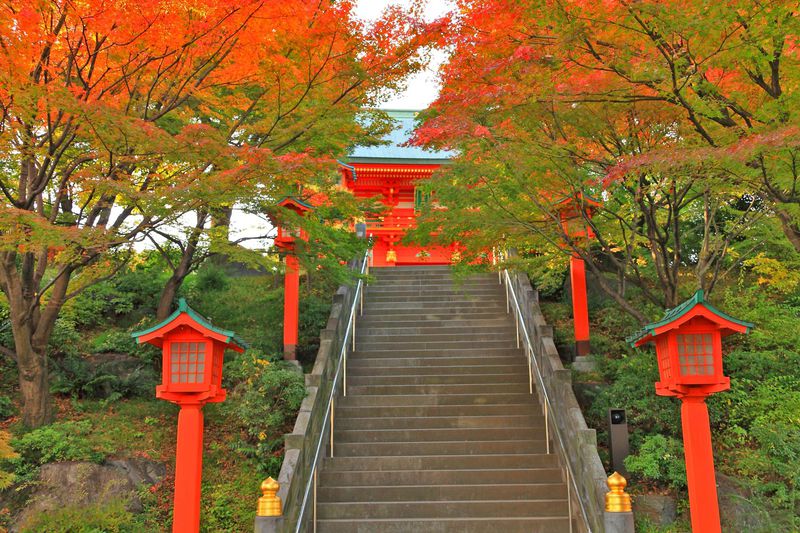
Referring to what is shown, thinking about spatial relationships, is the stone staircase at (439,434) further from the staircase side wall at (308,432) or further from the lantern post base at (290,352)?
the lantern post base at (290,352)

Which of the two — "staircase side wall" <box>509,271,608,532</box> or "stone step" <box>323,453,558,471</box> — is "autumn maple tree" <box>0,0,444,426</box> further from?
"staircase side wall" <box>509,271,608,532</box>

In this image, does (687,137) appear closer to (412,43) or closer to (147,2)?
(412,43)

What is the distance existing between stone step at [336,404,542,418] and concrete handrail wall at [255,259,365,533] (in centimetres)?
68

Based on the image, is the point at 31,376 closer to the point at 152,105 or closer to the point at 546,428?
the point at 152,105

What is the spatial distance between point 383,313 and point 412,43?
6829mm

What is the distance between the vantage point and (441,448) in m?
10.1

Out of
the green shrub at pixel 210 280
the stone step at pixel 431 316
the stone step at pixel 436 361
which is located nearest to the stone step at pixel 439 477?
the stone step at pixel 436 361

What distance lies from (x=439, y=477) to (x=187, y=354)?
4421 millimetres

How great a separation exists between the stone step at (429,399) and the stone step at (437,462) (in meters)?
1.50

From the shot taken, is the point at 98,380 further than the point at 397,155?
No

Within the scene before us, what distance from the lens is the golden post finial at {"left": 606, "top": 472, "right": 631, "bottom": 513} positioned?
712 cm

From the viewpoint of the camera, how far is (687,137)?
28.2ft

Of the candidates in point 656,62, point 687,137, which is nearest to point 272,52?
point 656,62

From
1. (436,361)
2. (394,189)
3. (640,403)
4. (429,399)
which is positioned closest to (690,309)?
(640,403)
